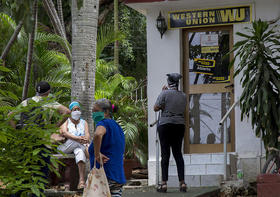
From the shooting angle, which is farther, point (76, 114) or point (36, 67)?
point (36, 67)

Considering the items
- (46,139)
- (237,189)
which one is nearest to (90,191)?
(46,139)

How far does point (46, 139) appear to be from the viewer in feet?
14.5

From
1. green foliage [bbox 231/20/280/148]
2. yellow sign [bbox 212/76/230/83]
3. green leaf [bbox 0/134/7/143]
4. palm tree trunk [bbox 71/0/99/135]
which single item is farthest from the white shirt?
green leaf [bbox 0/134/7/143]

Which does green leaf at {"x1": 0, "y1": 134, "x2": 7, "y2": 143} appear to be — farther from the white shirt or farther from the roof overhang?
the roof overhang

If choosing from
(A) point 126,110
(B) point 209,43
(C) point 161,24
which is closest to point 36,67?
(A) point 126,110

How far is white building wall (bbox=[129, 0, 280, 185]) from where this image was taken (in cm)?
1075

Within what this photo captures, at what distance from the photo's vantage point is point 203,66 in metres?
11.5

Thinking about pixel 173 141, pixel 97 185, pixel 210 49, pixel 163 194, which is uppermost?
pixel 210 49

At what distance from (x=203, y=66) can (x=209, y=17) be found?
3.18ft

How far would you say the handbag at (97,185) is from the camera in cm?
608

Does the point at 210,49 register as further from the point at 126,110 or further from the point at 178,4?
the point at 126,110

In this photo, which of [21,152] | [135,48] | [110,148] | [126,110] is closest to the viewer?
[21,152]

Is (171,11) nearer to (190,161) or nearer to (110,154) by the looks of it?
(190,161)

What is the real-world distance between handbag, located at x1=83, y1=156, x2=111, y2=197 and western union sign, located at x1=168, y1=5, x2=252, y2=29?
18.7 feet
